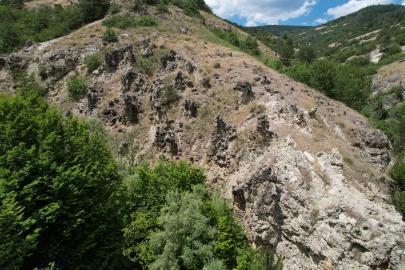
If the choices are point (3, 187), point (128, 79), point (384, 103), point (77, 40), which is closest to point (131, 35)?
point (77, 40)

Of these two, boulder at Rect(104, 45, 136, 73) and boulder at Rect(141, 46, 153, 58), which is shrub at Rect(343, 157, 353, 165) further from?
boulder at Rect(104, 45, 136, 73)

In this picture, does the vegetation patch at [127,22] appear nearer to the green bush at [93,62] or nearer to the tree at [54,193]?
the green bush at [93,62]

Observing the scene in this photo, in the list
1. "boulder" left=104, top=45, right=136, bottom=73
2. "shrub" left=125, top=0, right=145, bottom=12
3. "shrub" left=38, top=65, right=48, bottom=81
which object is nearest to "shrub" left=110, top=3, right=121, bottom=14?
"shrub" left=125, top=0, right=145, bottom=12

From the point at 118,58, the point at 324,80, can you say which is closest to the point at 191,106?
the point at 118,58

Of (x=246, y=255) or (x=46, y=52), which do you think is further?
(x=46, y=52)

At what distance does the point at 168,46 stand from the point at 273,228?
38.9 m

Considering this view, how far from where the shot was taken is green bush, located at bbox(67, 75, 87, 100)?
37.0m

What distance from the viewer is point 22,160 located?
479 inches

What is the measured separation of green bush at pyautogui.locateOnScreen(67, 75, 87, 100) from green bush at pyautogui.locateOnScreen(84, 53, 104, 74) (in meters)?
3.52

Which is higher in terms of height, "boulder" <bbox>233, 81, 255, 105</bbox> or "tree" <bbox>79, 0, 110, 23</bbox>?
"tree" <bbox>79, 0, 110, 23</bbox>

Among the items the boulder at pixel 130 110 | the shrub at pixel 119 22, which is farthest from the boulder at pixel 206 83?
the shrub at pixel 119 22

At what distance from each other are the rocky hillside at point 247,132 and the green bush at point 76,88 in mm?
1280

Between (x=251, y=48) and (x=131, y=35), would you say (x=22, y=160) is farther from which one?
(x=251, y=48)

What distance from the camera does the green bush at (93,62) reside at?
130 ft
